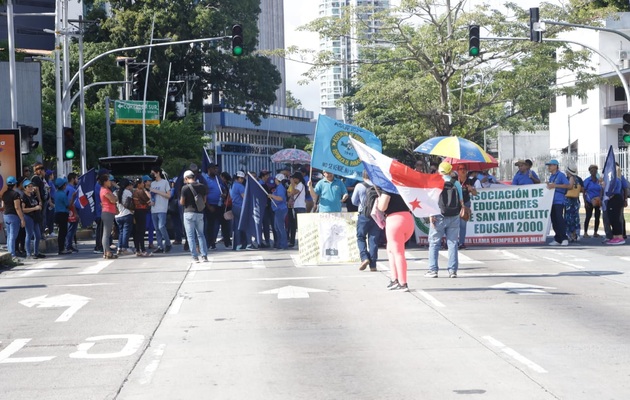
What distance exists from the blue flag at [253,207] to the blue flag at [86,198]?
3.92 m

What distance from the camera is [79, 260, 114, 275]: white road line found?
1969 cm

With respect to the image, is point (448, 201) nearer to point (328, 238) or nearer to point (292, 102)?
point (328, 238)

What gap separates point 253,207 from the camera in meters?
24.4

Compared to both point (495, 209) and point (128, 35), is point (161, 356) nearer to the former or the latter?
point (495, 209)

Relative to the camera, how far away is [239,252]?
941 inches

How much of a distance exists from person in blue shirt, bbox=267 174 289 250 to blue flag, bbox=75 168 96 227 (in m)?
4.58

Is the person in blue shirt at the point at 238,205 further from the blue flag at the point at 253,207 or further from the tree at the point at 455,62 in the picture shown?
the tree at the point at 455,62

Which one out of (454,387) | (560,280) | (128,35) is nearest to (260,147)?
(128,35)

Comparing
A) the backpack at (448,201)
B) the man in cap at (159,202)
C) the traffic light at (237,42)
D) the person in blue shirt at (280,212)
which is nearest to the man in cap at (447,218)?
the backpack at (448,201)

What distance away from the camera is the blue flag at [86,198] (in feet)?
83.7

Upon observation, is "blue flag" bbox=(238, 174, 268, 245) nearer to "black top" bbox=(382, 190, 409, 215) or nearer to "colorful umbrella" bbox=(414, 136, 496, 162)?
"colorful umbrella" bbox=(414, 136, 496, 162)

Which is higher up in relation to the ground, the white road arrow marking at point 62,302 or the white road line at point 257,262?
the white road line at point 257,262

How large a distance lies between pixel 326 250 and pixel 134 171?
14972mm

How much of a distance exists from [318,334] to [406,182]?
15.7 feet
